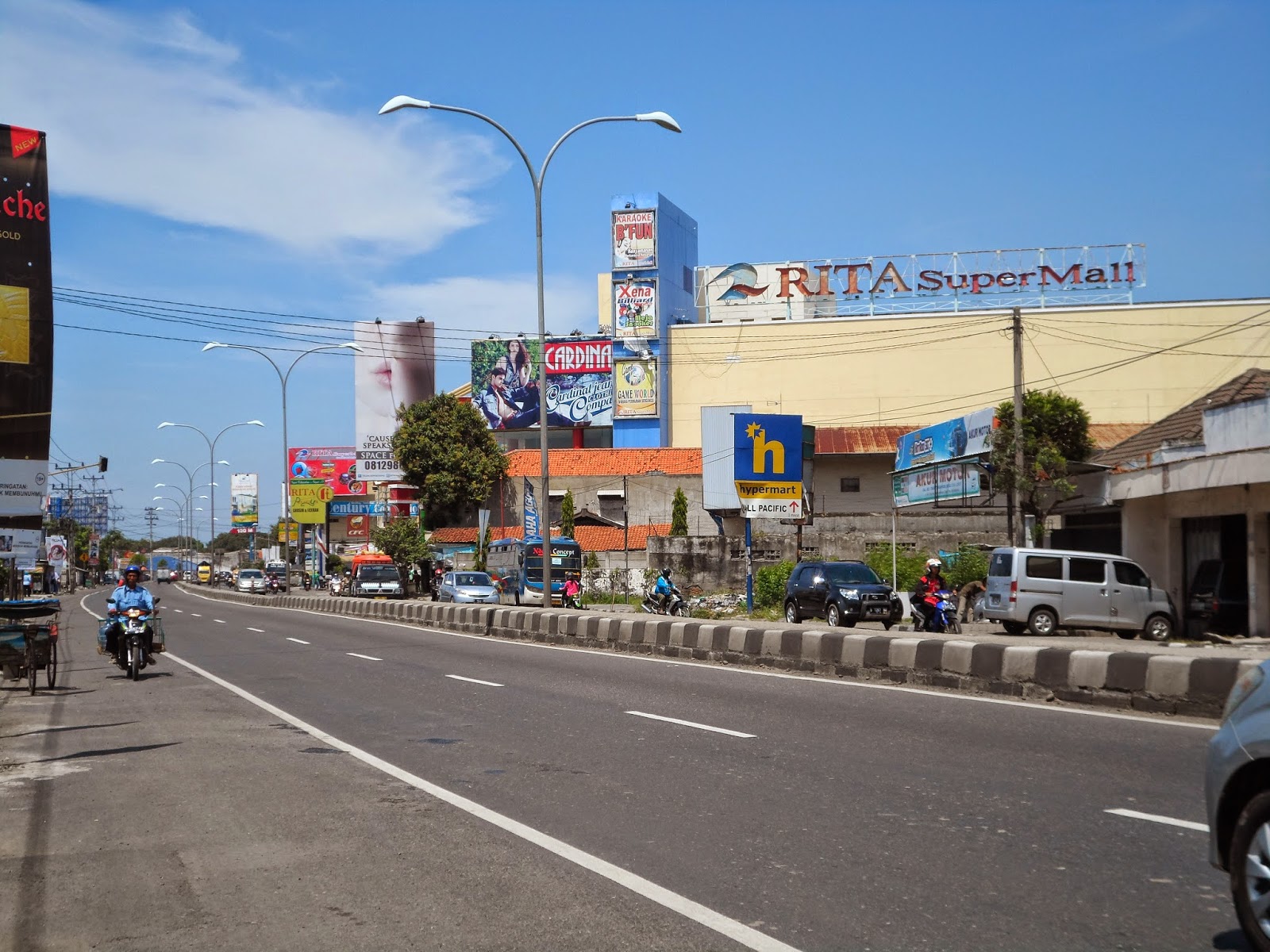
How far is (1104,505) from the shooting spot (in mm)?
30375

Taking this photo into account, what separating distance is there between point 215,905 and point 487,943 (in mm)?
1562

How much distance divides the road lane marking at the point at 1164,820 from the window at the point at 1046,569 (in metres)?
19.5

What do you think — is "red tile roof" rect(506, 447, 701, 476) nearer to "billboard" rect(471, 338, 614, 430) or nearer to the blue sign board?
"billboard" rect(471, 338, 614, 430)

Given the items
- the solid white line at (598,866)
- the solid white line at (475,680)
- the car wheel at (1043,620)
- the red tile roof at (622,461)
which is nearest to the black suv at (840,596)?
the car wheel at (1043,620)

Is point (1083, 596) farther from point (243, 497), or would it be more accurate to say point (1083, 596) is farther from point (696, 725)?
point (243, 497)

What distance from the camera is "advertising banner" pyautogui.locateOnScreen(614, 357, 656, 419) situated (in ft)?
242

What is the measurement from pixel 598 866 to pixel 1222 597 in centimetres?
2315

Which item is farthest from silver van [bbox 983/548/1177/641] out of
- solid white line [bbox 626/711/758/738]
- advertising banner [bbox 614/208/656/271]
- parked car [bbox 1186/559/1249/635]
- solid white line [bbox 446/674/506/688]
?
advertising banner [bbox 614/208/656/271]

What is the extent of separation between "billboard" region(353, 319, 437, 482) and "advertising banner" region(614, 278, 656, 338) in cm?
1453

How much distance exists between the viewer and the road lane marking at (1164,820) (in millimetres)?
6740

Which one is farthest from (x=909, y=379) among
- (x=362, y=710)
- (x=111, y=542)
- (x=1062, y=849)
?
(x=111, y=542)

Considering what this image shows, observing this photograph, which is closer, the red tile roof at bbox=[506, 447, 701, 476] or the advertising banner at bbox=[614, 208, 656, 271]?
the red tile roof at bbox=[506, 447, 701, 476]

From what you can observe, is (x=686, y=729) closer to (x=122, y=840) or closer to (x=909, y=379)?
(x=122, y=840)

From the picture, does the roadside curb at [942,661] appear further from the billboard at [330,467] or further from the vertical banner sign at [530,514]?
the billboard at [330,467]
